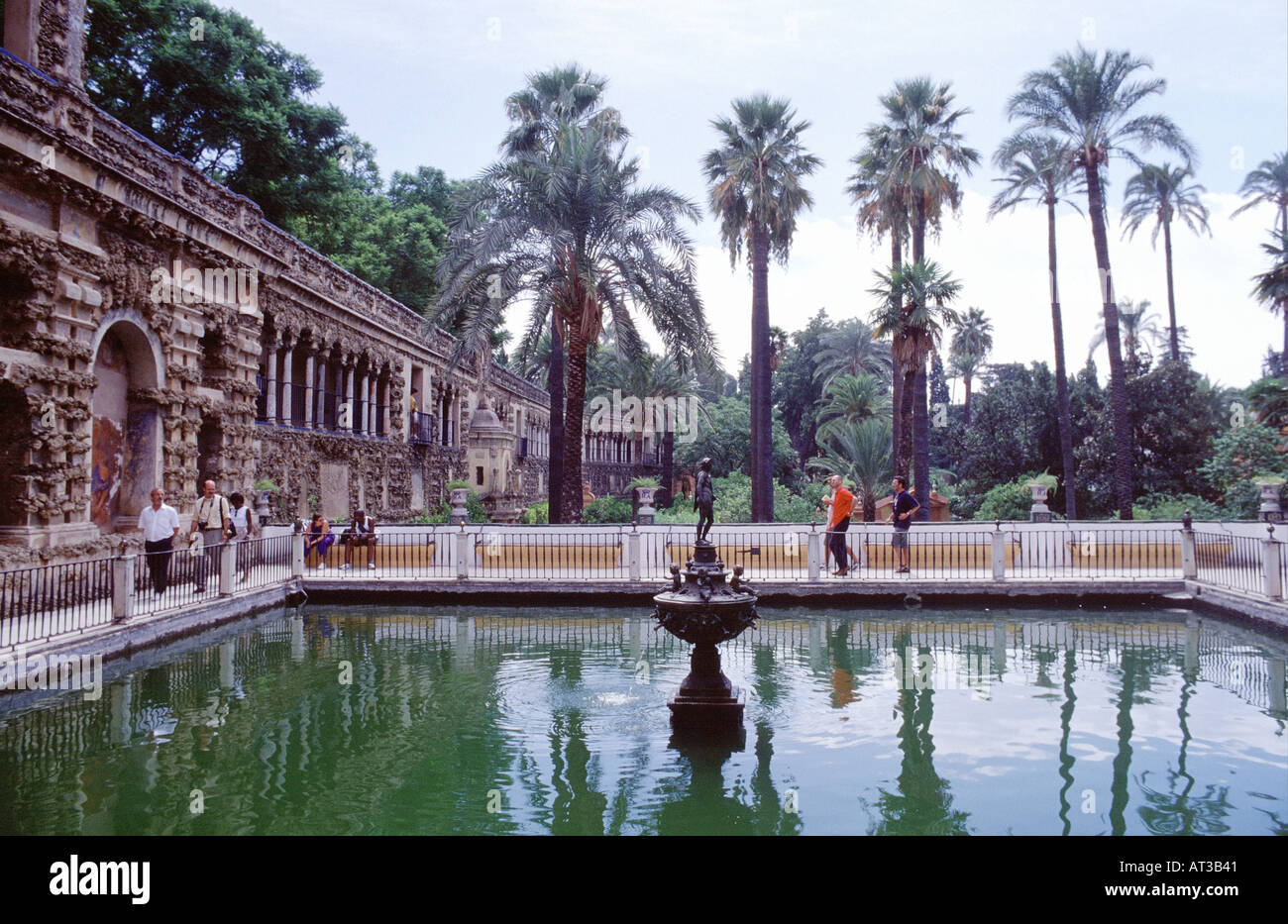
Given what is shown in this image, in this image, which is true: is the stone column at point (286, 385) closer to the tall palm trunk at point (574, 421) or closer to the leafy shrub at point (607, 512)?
the tall palm trunk at point (574, 421)

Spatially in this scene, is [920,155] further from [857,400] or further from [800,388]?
[800,388]

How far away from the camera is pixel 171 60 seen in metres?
27.1

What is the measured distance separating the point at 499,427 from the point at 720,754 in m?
27.8

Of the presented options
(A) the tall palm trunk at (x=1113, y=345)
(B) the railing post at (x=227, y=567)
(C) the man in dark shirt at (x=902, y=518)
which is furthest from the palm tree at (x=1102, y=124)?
(B) the railing post at (x=227, y=567)

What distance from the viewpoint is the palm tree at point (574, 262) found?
67.5 feet

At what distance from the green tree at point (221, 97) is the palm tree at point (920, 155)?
18655 mm

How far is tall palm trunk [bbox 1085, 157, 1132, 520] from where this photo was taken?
81.8 feet

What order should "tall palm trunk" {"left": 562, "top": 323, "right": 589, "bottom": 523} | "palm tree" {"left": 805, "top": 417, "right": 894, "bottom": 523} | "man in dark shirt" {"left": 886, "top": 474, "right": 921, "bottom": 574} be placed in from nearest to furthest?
"man in dark shirt" {"left": 886, "top": 474, "right": 921, "bottom": 574} → "tall palm trunk" {"left": 562, "top": 323, "right": 589, "bottom": 523} → "palm tree" {"left": 805, "top": 417, "right": 894, "bottom": 523}

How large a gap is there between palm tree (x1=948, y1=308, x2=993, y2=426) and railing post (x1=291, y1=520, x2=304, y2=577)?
6122 cm

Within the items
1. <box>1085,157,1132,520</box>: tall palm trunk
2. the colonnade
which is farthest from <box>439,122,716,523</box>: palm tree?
<box>1085,157,1132,520</box>: tall palm trunk

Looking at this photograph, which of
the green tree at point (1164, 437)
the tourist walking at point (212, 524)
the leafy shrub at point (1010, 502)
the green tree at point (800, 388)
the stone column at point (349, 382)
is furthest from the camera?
the green tree at point (800, 388)

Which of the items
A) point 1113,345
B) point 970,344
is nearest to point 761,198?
point 1113,345

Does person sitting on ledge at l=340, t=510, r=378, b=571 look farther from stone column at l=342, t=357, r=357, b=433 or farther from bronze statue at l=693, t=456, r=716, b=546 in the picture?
bronze statue at l=693, t=456, r=716, b=546
